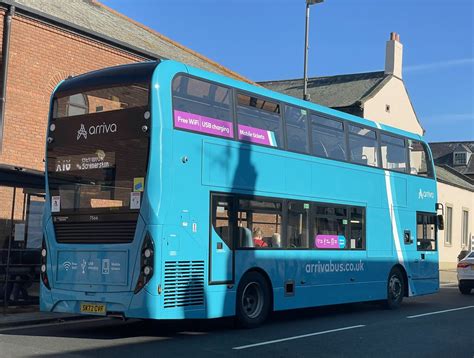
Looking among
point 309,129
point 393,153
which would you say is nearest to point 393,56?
point 393,153

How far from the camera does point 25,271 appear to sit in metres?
13.0

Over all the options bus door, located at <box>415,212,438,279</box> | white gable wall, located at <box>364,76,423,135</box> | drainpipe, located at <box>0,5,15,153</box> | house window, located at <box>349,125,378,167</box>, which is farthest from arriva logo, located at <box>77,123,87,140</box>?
white gable wall, located at <box>364,76,423,135</box>

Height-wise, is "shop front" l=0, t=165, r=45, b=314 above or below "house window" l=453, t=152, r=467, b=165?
below

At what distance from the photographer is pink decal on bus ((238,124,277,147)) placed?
10766 millimetres

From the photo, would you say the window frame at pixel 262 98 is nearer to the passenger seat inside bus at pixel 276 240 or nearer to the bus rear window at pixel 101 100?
the passenger seat inside bus at pixel 276 240

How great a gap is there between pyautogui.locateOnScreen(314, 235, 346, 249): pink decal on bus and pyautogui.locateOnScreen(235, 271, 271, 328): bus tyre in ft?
5.88

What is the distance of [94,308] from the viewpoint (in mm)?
9352

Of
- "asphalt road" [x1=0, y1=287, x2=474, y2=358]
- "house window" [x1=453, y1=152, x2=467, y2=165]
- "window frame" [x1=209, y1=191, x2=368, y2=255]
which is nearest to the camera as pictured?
"asphalt road" [x1=0, y1=287, x2=474, y2=358]

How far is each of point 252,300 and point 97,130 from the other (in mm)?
4119

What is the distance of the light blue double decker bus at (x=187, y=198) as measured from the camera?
9180 mm

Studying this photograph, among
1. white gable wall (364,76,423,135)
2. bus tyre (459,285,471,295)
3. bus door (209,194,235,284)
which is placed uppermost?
white gable wall (364,76,423,135)

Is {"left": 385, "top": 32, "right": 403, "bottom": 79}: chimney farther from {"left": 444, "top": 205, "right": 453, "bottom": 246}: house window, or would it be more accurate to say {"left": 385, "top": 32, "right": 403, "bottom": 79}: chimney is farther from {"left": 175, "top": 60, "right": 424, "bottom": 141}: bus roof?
{"left": 175, "top": 60, "right": 424, "bottom": 141}: bus roof

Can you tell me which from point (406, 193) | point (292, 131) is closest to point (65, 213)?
point (292, 131)

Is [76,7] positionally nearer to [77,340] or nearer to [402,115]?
[77,340]
